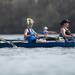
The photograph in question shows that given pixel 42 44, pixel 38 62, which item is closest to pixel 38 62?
pixel 38 62

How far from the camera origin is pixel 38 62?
14.8 meters

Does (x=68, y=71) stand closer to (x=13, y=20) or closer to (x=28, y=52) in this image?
(x=28, y=52)

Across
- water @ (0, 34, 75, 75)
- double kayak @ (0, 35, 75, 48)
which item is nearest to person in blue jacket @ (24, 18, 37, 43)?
double kayak @ (0, 35, 75, 48)

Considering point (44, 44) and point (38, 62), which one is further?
point (44, 44)

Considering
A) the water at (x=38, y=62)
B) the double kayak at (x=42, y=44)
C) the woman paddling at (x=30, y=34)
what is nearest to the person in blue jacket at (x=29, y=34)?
the woman paddling at (x=30, y=34)

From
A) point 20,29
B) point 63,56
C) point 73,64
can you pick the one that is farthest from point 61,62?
point 20,29

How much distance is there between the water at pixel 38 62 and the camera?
42.2ft

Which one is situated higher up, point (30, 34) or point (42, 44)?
point (30, 34)

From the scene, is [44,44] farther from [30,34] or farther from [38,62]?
[38,62]

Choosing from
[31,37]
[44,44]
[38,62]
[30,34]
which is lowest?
[38,62]

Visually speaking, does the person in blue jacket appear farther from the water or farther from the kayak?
the water

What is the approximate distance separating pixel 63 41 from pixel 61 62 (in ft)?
18.4

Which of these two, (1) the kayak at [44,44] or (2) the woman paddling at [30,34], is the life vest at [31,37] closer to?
(2) the woman paddling at [30,34]

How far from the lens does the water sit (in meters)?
12.9
